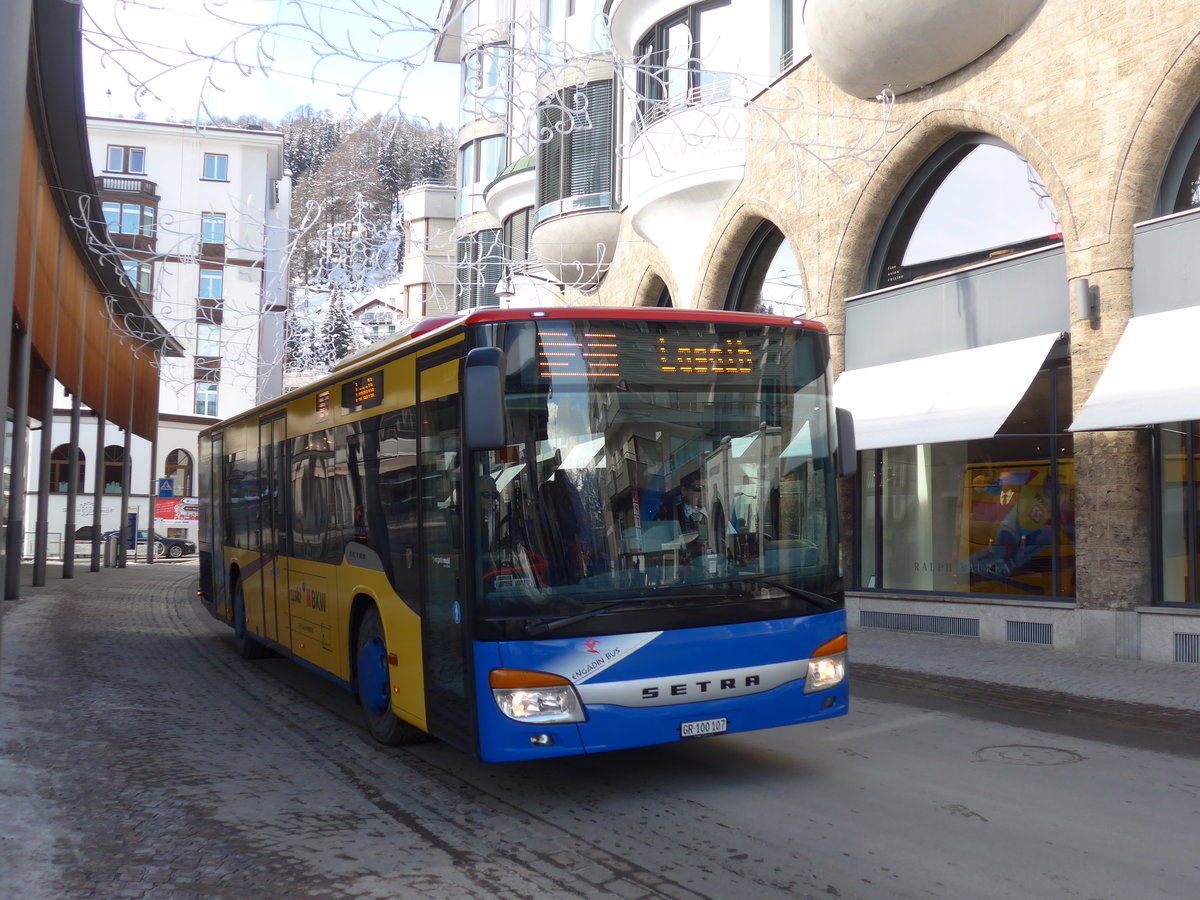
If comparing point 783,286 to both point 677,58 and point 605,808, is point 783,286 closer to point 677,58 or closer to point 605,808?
point 677,58

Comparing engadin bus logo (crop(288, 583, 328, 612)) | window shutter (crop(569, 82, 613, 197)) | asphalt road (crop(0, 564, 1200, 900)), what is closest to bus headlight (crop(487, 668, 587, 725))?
asphalt road (crop(0, 564, 1200, 900))

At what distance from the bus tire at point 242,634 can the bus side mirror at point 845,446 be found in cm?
738

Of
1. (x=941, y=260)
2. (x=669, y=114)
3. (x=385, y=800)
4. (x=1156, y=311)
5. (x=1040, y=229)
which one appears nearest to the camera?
(x=385, y=800)

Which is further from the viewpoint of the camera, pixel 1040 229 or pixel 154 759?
pixel 1040 229

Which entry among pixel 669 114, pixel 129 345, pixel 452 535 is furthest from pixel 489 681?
pixel 129 345

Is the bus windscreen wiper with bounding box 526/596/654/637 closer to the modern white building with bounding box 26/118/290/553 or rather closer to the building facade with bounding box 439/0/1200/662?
the building facade with bounding box 439/0/1200/662

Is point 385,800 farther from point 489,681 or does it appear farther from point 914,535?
point 914,535

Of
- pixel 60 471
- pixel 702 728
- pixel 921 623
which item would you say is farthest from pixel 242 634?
pixel 60 471

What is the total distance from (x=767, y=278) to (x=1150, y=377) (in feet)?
30.4

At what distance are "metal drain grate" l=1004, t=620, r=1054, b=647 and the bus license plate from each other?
27.0ft

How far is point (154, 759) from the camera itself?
721 centimetres

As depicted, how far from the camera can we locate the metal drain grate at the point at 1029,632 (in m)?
13.1

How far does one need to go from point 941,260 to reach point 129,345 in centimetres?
2286

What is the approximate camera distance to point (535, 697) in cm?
580
